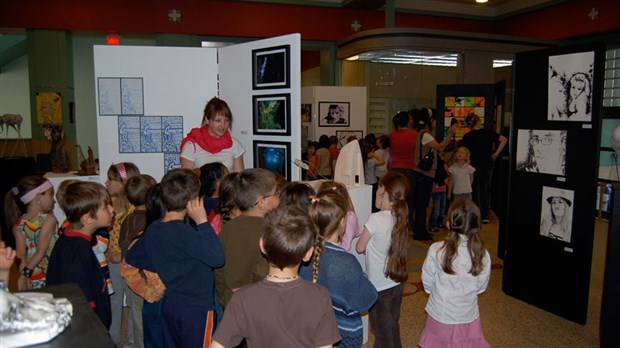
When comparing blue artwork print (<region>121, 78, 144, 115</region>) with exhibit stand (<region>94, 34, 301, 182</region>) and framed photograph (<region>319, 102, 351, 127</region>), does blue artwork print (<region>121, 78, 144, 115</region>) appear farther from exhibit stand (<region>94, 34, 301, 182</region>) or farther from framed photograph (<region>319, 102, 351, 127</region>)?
framed photograph (<region>319, 102, 351, 127</region>)

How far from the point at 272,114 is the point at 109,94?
170cm

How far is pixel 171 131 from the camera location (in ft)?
15.3

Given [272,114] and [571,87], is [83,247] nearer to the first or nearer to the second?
[272,114]

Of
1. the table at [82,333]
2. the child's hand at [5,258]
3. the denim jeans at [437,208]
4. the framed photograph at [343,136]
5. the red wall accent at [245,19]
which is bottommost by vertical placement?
the denim jeans at [437,208]

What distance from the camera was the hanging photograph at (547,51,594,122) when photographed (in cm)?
356

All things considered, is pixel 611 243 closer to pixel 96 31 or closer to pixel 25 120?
pixel 96 31

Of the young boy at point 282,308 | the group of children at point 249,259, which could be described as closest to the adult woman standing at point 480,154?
the group of children at point 249,259

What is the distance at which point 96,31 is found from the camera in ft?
25.4

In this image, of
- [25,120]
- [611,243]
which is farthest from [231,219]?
[25,120]

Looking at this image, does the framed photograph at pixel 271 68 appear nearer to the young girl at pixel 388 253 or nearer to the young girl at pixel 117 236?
the young girl at pixel 117 236

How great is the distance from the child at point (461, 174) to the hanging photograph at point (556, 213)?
7.89ft

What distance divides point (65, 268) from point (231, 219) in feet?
2.67

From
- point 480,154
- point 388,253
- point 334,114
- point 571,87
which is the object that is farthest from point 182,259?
point 334,114

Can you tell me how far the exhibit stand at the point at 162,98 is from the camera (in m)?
4.36
